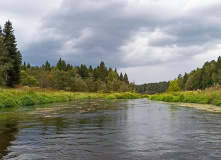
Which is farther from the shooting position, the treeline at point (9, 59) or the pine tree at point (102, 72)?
the pine tree at point (102, 72)

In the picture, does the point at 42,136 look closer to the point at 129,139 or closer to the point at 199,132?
the point at 129,139

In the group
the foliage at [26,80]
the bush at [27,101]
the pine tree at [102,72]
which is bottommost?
the bush at [27,101]

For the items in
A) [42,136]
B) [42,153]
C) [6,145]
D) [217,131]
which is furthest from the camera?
[217,131]

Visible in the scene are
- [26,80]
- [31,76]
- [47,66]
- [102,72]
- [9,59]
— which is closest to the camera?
[9,59]

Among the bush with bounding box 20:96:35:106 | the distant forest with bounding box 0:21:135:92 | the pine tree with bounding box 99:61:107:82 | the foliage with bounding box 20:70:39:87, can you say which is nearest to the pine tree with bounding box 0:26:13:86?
the distant forest with bounding box 0:21:135:92

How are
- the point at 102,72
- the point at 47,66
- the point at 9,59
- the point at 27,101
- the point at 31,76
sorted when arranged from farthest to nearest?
1. the point at 47,66
2. the point at 102,72
3. the point at 31,76
4. the point at 9,59
5. the point at 27,101

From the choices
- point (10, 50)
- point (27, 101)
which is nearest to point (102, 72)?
point (10, 50)

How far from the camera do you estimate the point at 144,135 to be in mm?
8234

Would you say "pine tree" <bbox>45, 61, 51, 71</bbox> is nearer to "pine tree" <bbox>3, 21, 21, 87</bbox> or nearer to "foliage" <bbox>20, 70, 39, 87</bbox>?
"foliage" <bbox>20, 70, 39, 87</bbox>

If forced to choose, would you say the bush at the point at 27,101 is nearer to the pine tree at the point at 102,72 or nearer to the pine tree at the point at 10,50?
the pine tree at the point at 10,50

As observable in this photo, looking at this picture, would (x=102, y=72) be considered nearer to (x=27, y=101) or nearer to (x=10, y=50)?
(x=10, y=50)

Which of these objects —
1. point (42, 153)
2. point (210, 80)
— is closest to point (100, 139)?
point (42, 153)

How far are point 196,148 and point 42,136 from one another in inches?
221

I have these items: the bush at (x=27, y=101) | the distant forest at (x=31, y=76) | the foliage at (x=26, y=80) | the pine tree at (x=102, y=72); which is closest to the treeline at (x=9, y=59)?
the distant forest at (x=31, y=76)
